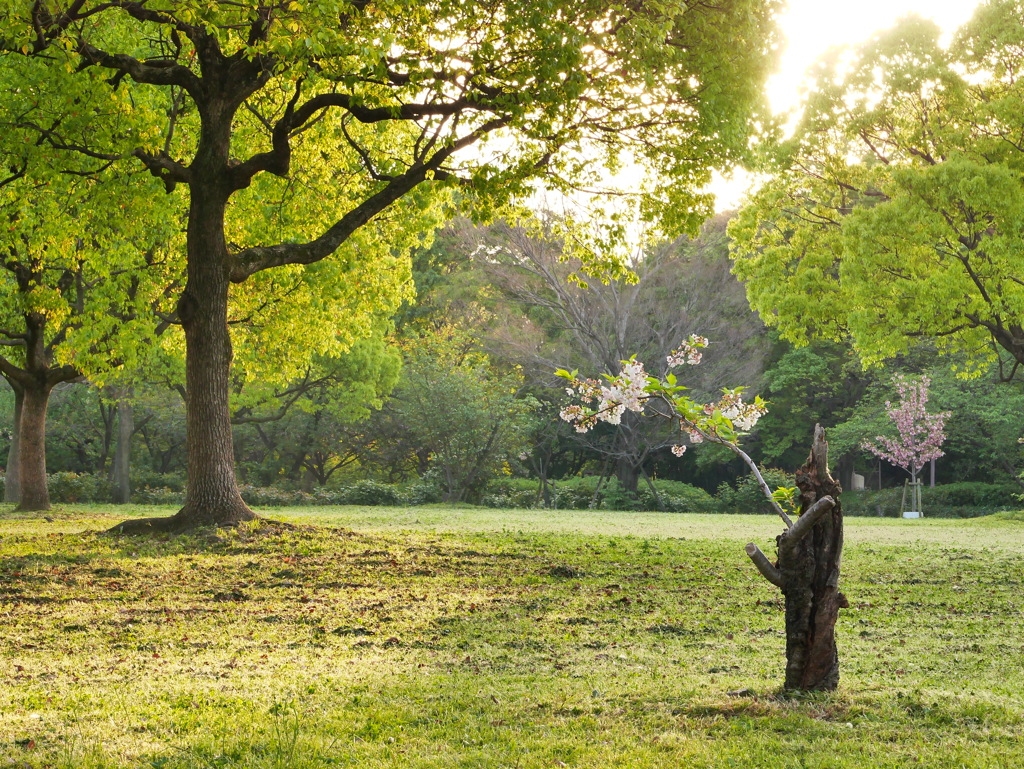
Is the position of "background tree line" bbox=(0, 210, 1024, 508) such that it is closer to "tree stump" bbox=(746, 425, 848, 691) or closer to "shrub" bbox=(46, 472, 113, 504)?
"shrub" bbox=(46, 472, 113, 504)

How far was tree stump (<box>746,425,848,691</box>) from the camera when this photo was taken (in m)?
4.67

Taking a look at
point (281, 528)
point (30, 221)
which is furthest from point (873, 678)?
point (30, 221)

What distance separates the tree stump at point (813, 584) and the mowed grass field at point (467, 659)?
0.17m

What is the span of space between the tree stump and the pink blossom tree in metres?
24.5

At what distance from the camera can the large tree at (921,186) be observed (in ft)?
50.4

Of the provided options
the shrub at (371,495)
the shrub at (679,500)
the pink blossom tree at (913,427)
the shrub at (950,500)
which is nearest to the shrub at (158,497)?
the shrub at (371,495)

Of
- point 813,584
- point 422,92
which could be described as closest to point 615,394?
point 813,584

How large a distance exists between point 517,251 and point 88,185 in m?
16.6

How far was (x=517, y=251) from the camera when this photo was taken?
29.3m

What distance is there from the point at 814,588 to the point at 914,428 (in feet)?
85.7

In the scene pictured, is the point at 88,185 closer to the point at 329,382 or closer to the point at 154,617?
the point at 154,617

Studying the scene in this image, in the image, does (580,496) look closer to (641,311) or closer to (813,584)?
(641,311)

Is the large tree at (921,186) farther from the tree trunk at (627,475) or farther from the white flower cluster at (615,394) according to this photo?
the tree trunk at (627,475)

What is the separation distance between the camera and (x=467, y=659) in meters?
5.96
